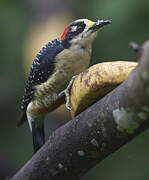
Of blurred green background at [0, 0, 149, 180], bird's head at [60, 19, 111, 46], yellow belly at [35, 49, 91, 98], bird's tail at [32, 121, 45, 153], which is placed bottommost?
blurred green background at [0, 0, 149, 180]

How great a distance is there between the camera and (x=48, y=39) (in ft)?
21.0

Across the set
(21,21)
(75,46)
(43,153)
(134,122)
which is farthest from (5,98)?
(134,122)

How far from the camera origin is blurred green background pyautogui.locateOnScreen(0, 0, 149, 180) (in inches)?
243

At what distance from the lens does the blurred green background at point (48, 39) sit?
20.2 ft

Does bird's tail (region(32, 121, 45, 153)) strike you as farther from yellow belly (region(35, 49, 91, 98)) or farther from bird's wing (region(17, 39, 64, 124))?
yellow belly (region(35, 49, 91, 98))

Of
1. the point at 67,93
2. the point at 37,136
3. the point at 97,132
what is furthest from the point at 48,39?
the point at 97,132

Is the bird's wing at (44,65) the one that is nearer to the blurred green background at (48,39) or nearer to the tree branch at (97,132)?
the tree branch at (97,132)

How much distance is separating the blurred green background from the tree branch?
2.39 m

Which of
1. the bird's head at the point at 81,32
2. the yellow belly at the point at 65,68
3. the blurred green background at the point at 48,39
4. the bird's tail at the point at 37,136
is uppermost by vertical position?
the bird's head at the point at 81,32

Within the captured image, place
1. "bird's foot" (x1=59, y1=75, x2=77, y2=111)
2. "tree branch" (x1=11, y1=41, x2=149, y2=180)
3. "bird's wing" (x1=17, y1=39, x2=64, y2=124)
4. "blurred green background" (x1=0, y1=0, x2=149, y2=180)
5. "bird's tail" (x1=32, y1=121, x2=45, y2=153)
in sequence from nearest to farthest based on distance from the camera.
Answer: "tree branch" (x1=11, y1=41, x2=149, y2=180) → "bird's foot" (x1=59, y1=75, x2=77, y2=111) → "bird's wing" (x1=17, y1=39, x2=64, y2=124) → "bird's tail" (x1=32, y1=121, x2=45, y2=153) → "blurred green background" (x1=0, y1=0, x2=149, y2=180)

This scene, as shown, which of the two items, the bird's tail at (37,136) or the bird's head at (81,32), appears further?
the bird's tail at (37,136)

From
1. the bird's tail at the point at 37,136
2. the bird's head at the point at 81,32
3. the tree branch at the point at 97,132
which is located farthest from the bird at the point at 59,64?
the tree branch at the point at 97,132

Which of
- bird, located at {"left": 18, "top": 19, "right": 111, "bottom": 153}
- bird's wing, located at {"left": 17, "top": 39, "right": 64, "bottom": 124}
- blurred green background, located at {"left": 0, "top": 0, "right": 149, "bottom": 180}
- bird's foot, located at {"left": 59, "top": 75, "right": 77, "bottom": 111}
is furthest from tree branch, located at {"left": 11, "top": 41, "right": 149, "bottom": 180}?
blurred green background, located at {"left": 0, "top": 0, "right": 149, "bottom": 180}

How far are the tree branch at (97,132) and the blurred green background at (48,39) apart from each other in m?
2.39
